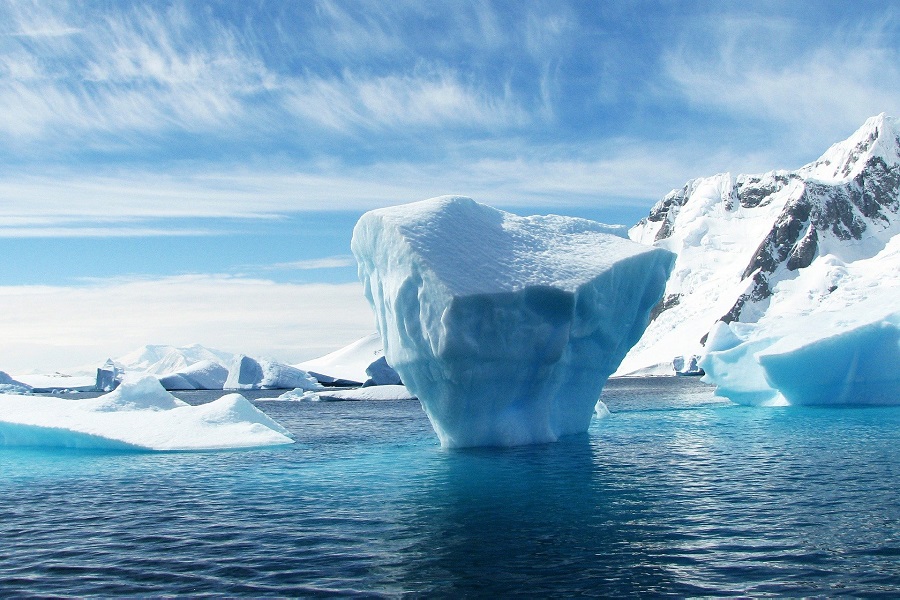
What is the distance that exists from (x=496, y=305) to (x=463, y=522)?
25.6 feet

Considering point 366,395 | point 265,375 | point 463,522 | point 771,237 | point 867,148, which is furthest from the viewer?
point 867,148

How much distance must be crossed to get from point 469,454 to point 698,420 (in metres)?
15.3

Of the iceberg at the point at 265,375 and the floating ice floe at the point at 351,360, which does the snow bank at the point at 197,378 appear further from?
the floating ice floe at the point at 351,360

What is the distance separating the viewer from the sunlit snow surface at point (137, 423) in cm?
2236

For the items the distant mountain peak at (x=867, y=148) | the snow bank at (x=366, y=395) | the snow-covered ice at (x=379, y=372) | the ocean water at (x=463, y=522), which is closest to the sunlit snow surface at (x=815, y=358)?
the ocean water at (x=463, y=522)

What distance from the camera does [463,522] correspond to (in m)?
11.7

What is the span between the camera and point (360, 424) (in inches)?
1316

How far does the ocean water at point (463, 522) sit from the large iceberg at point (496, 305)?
1.39 metres

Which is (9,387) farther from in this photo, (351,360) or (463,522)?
(463,522)

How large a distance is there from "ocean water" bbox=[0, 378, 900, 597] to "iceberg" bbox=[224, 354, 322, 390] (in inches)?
2092

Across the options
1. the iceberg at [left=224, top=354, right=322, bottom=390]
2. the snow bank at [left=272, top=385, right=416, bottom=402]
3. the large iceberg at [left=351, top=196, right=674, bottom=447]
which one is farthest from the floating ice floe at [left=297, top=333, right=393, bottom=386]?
the large iceberg at [left=351, top=196, right=674, bottom=447]

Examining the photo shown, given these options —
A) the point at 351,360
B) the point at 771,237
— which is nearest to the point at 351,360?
the point at 351,360

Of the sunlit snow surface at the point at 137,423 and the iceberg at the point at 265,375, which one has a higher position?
the iceberg at the point at 265,375

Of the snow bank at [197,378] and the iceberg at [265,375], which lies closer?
the iceberg at [265,375]
